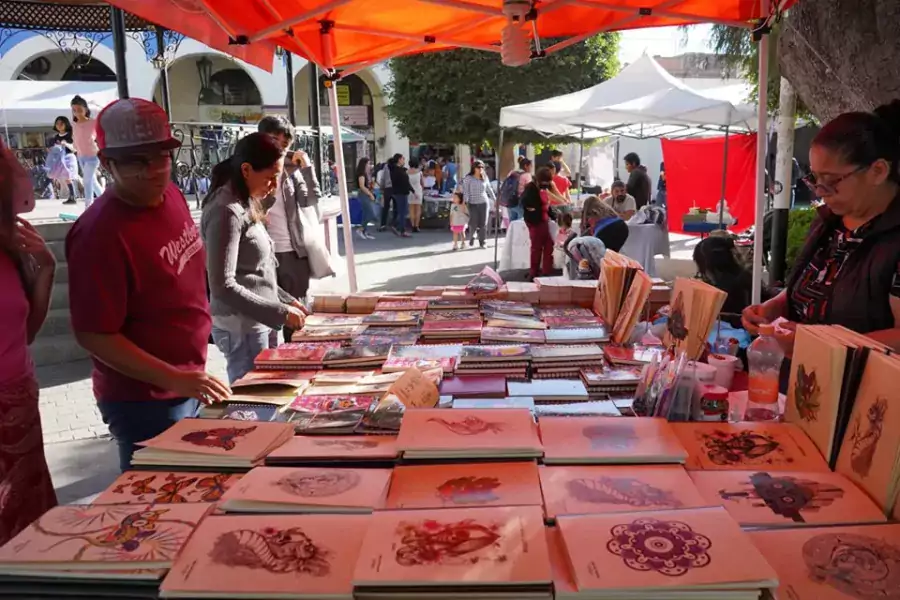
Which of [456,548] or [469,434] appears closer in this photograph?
[456,548]

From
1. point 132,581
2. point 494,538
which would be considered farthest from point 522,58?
point 132,581

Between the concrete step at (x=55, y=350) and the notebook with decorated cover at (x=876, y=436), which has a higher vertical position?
the notebook with decorated cover at (x=876, y=436)

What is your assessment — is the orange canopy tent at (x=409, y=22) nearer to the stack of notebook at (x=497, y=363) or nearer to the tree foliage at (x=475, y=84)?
the stack of notebook at (x=497, y=363)

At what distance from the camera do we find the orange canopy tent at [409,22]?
295 centimetres

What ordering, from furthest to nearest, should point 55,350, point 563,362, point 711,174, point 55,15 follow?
1. point 711,174
2. point 55,350
3. point 55,15
4. point 563,362

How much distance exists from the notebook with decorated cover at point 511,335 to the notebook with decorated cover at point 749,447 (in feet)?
2.93

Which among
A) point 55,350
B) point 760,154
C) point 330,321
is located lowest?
point 55,350

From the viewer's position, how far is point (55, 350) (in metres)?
5.60

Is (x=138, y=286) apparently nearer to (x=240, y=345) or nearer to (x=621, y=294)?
(x=240, y=345)

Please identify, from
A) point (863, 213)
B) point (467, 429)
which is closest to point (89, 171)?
point (467, 429)

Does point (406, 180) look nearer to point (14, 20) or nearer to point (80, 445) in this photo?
point (14, 20)

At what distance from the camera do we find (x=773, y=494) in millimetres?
1282

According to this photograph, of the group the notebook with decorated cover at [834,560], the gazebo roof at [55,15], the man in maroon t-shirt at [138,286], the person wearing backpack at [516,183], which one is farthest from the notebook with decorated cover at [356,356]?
the person wearing backpack at [516,183]

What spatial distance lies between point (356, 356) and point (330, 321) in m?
0.61
